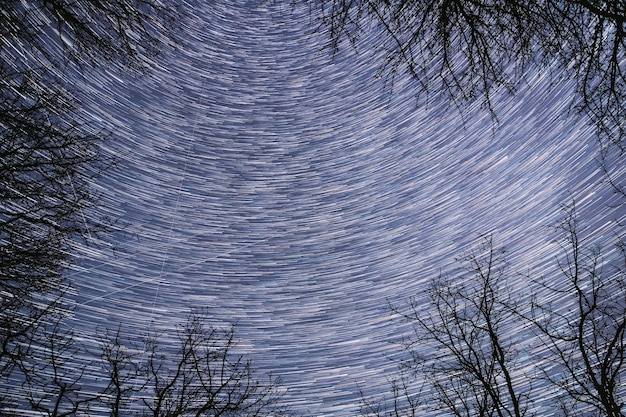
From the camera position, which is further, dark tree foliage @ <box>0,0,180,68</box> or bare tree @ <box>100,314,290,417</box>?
bare tree @ <box>100,314,290,417</box>

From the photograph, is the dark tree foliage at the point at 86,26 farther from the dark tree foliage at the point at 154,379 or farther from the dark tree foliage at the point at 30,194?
the dark tree foliage at the point at 154,379

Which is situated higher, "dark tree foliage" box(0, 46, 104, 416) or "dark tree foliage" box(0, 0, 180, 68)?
"dark tree foliage" box(0, 0, 180, 68)

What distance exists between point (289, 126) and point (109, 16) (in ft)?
35.2

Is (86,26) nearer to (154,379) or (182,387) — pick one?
(182,387)

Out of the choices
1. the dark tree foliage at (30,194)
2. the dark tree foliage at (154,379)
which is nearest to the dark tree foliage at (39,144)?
the dark tree foliage at (30,194)

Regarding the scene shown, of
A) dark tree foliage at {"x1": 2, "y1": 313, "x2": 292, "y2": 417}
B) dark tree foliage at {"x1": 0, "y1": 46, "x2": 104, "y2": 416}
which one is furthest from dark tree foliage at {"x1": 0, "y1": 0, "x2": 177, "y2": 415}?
dark tree foliage at {"x1": 2, "y1": 313, "x2": 292, "y2": 417}

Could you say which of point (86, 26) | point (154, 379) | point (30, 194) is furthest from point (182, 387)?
point (86, 26)

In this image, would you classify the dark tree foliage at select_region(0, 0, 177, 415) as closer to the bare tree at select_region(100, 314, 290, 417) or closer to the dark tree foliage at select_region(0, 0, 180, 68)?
the dark tree foliage at select_region(0, 0, 180, 68)

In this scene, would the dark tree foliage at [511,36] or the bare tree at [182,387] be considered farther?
the bare tree at [182,387]

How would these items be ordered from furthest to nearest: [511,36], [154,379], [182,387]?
[154,379]
[182,387]
[511,36]

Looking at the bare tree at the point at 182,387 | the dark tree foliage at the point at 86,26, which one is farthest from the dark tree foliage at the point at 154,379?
the dark tree foliage at the point at 86,26

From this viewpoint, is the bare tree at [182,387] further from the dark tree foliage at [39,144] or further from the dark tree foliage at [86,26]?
the dark tree foliage at [86,26]

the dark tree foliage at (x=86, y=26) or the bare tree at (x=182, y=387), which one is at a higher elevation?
the dark tree foliage at (x=86, y=26)

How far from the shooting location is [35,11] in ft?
9.51
